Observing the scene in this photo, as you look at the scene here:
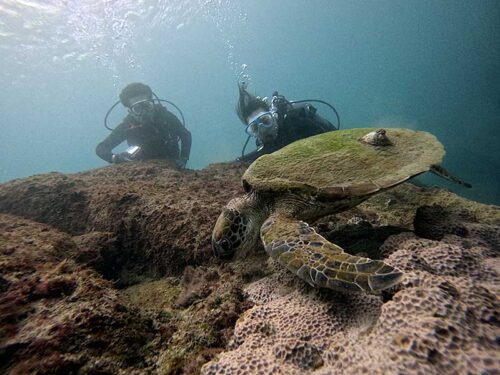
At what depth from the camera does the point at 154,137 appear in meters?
8.49

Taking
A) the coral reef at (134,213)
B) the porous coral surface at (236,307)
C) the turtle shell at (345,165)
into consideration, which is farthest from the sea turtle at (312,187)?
the coral reef at (134,213)

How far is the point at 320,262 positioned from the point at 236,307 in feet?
2.14

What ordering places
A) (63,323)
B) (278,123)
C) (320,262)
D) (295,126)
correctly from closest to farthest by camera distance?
(63,323), (320,262), (278,123), (295,126)

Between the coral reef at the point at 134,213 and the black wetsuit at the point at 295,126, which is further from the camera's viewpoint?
the black wetsuit at the point at 295,126

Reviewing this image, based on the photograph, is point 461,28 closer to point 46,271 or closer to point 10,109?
point 46,271

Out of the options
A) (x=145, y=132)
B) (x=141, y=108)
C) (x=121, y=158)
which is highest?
(x=141, y=108)

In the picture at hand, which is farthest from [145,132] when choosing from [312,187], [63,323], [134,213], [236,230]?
[63,323]

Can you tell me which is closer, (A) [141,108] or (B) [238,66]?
(A) [141,108]

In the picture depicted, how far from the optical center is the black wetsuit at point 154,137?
8438 mm

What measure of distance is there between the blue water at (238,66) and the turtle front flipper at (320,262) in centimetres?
1569

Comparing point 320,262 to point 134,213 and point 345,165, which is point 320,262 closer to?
point 345,165

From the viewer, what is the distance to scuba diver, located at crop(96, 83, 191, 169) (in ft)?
27.4

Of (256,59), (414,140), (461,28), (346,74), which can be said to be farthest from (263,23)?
(414,140)

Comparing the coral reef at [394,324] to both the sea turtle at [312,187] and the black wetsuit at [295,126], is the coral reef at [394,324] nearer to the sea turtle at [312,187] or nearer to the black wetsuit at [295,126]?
the sea turtle at [312,187]
